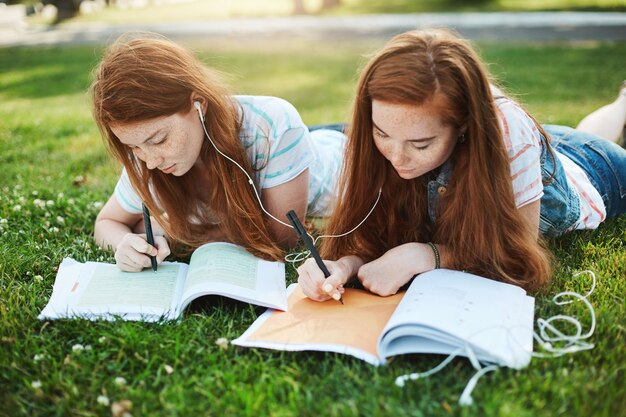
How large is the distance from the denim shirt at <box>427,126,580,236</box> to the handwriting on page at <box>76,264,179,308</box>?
1.24m

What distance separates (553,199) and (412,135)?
1004 millimetres

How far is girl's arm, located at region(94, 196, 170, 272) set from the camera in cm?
303

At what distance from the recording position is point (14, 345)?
100 inches

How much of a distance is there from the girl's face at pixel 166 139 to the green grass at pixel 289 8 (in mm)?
13747

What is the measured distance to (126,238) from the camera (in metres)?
3.07

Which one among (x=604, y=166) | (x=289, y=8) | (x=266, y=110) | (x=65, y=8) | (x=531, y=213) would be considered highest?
(x=266, y=110)

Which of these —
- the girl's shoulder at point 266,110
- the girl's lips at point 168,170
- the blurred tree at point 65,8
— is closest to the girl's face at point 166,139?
the girl's lips at point 168,170

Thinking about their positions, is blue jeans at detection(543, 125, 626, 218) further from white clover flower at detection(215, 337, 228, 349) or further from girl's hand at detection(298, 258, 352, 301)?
white clover flower at detection(215, 337, 228, 349)

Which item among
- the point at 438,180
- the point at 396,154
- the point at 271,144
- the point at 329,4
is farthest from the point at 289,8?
the point at 396,154

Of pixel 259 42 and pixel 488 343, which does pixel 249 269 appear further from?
pixel 259 42

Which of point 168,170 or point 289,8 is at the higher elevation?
point 168,170

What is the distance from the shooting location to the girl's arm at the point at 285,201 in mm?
3322

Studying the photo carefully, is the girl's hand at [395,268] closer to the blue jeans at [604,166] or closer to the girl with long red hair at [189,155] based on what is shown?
the girl with long red hair at [189,155]

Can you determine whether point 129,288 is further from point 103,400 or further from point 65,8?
point 65,8
